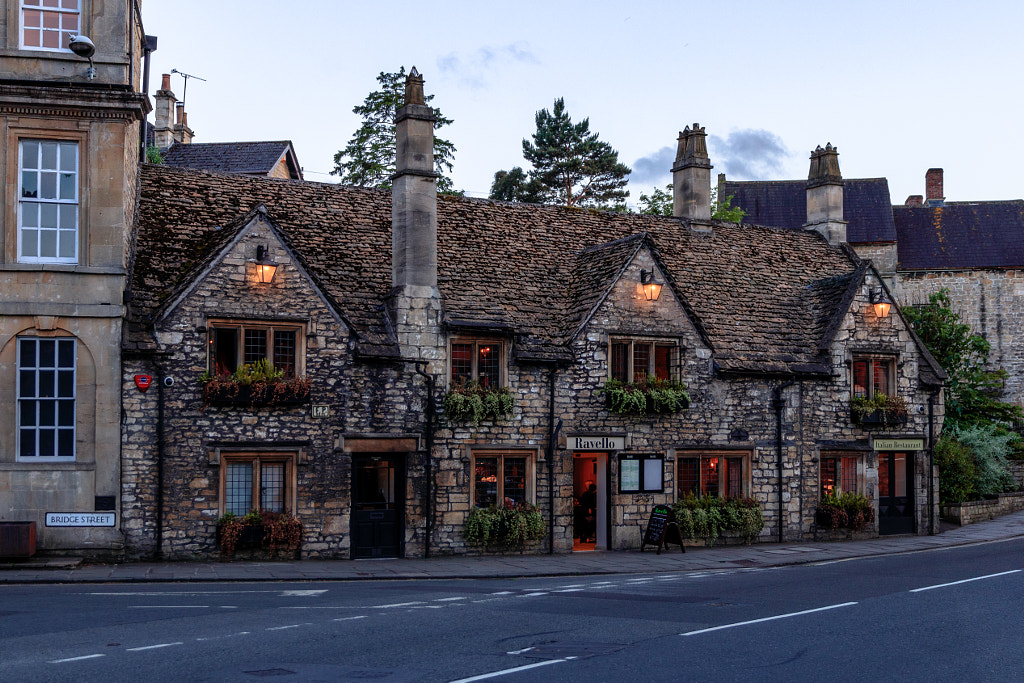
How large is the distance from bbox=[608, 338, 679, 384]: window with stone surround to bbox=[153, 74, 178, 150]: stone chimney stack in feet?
107

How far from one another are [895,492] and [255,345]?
58.4ft

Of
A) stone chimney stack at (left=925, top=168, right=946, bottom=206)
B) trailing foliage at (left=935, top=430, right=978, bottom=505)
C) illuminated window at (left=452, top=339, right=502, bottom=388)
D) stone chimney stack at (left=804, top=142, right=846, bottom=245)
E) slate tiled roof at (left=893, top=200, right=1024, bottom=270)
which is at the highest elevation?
stone chimney stack at (left=925, top=168, right=946, bottom=206)

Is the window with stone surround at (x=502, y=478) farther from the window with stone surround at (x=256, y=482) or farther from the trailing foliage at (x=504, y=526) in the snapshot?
the window with stone surround at (x=256, y=482)

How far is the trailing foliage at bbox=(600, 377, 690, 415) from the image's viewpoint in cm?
2533

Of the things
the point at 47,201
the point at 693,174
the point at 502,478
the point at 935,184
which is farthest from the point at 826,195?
the point at 935,184

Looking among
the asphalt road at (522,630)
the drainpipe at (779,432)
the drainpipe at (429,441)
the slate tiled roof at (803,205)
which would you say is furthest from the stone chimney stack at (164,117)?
the asphalt road at (522,630)

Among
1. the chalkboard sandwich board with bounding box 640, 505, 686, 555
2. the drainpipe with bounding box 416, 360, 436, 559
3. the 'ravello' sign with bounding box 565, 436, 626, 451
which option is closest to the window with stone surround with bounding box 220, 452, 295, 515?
the drainpipe with bounding box 416, 360, 436, 559

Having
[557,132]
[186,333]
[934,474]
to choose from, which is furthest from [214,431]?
[557,132]

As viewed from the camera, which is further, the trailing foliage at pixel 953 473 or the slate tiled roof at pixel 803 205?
the slate tiled roof at pixel 803 205

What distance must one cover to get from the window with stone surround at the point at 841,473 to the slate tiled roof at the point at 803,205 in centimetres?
3130

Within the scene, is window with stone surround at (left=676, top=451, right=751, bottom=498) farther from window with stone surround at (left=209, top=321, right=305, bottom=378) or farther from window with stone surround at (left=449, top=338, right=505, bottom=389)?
Answer: window with stone surround at (left=209, top=321, right=305, bottom=378)

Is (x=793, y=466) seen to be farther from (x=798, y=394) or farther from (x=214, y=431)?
(x=214, y=431)

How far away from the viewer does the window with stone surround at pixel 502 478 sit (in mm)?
24375

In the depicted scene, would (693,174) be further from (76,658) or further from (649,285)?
(76,658)
